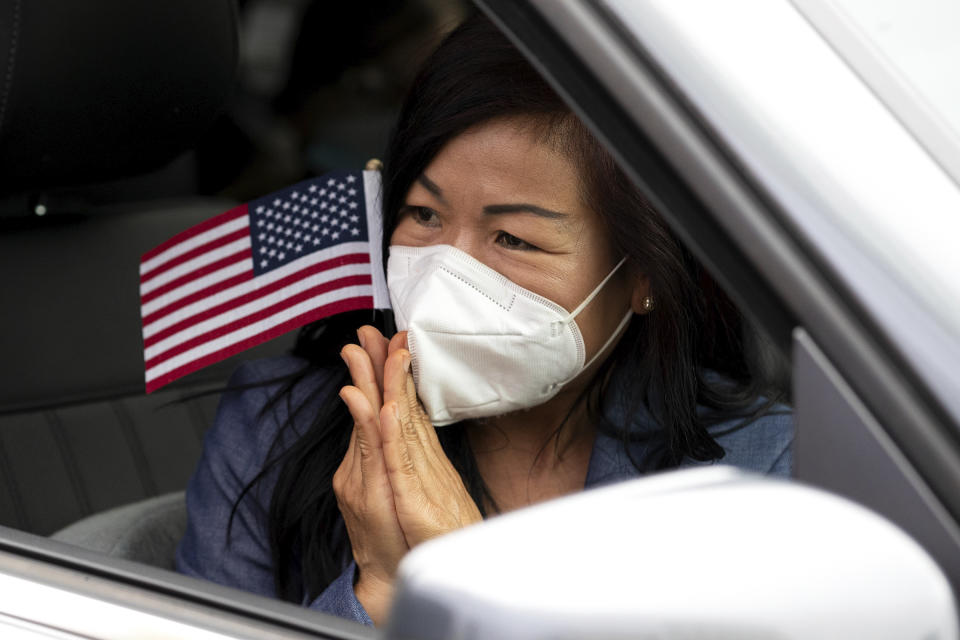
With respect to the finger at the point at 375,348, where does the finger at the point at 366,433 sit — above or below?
below

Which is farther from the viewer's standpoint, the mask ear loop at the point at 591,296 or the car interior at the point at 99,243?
the car interior at the point at 99,243

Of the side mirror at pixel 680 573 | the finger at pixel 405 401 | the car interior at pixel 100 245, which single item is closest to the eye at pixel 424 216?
the finger at pixel 405 401

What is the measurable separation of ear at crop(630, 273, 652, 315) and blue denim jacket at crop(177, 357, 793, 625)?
6.2 inches

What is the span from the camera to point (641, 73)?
0.83 metres

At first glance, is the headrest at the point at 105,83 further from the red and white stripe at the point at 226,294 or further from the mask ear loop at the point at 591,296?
the mask ear loop at the point at 591,296

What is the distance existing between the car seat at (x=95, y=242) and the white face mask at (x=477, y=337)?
499 mm

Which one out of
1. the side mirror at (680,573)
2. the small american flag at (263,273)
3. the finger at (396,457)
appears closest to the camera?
the side mirror at (680,573)

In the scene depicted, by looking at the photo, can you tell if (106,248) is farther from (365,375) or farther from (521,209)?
(521,209)

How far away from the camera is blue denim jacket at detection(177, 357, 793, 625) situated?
170cm

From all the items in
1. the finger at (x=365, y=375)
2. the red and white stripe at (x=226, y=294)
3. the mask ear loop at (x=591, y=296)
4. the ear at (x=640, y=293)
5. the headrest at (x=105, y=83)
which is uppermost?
the headrest at (x=105, y=83)

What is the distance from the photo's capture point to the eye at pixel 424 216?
1622 millimetres

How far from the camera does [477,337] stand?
1510mm

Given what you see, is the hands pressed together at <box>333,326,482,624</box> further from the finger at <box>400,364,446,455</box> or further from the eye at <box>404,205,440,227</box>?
the eye at <box>404,205,440,227</box>

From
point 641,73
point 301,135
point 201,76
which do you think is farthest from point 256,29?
point 641,73
